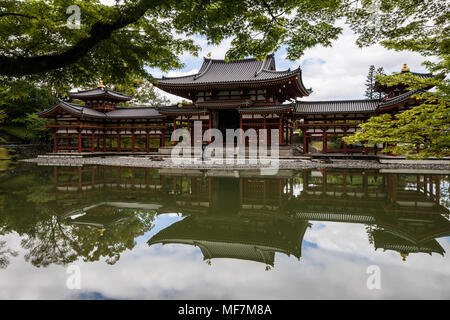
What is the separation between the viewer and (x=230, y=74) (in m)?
24.1

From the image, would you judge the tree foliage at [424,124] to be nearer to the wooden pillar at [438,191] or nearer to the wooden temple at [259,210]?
the wooden temple at [259,210]

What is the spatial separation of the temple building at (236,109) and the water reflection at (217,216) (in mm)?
12289

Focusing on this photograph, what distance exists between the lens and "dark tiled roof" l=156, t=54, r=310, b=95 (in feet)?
70.5

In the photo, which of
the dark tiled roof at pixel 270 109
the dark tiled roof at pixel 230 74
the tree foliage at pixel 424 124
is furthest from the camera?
the dark tiled roof at pixel 230 74

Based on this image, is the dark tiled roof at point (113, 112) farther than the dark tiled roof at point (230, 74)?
Yes

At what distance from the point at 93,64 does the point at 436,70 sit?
8.06 metres

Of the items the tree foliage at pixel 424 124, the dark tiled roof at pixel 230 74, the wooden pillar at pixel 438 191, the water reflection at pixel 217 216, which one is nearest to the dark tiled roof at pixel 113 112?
the dark tiled roof at pixel 230 74

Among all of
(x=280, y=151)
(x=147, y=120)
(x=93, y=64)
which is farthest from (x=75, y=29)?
(x=147, y=120)

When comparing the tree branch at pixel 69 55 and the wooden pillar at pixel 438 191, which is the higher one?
the tree branch at pixel 69 55

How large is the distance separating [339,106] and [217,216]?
20169 mm

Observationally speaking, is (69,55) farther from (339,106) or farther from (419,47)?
(339,106)

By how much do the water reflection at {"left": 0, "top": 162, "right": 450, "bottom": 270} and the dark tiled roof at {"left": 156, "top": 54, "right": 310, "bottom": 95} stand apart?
14.4m

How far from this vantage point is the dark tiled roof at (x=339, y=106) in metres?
21.0

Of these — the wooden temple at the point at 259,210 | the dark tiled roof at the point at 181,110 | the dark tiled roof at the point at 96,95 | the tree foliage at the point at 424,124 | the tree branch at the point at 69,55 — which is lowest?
the wooden temple at the point at 259,210
